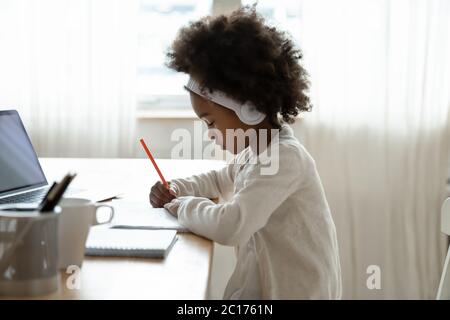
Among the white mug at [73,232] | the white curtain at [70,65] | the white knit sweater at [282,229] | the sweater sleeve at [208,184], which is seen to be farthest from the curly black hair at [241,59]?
the white curtain at [70,65]

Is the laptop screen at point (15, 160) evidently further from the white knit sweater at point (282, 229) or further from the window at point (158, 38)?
the window at point (158, 38)

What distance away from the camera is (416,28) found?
2270 millimetres

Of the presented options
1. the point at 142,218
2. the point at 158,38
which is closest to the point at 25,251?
the point at 142,218

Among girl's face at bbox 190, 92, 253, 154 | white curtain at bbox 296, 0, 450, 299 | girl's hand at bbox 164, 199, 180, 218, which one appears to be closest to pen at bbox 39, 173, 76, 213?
girl's hand at bbox 164, 199, 180, 218

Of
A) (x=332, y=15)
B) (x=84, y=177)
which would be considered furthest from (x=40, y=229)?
(x=332, y=15)

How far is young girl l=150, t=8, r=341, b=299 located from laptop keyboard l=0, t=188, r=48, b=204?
0.25m

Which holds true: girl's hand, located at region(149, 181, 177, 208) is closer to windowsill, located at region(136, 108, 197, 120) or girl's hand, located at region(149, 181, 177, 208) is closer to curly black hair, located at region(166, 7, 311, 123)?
curly black hair, located at region(166, 7, 311, 123)

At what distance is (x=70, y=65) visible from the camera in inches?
89.9

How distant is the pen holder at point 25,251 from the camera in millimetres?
760

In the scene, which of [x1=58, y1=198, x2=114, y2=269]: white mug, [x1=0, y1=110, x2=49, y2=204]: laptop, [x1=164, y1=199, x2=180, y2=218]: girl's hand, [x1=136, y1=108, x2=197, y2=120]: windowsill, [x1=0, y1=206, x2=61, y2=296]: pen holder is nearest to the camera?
[x1=0, y1=206, x2=61, y2=296]: pen holder

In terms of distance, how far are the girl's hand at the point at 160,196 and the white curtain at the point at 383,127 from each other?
1.12 m

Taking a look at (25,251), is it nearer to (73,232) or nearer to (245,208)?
(73,232)

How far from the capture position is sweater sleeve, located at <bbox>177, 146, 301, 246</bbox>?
A: 1.08 m

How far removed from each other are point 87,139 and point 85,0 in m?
0.50
